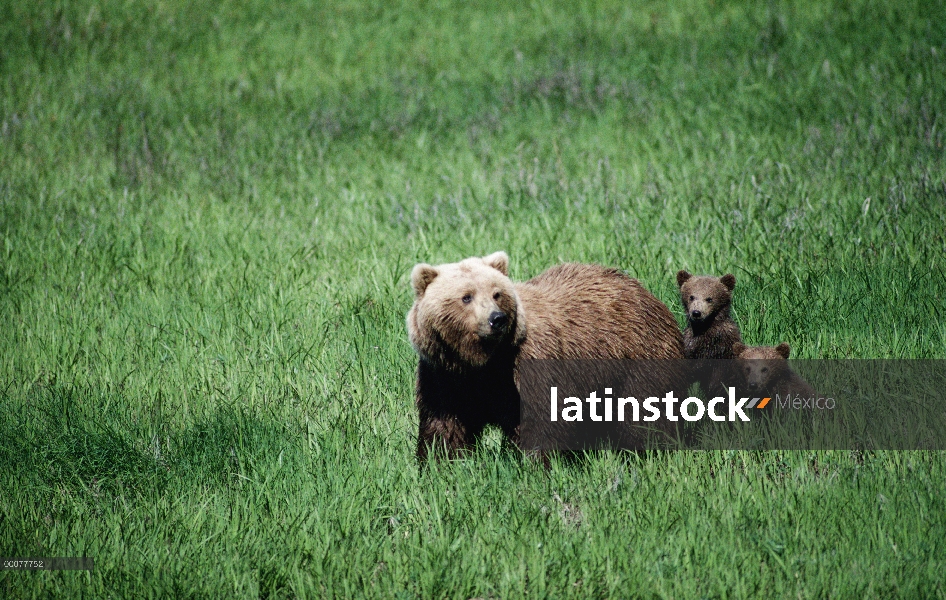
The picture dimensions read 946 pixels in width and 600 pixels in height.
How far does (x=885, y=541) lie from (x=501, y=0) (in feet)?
41.8

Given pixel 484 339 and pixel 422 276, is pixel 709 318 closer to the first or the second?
pixel 484 339

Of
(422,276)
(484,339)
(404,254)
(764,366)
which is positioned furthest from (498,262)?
(404,254)

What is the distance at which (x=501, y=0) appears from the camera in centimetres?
1507

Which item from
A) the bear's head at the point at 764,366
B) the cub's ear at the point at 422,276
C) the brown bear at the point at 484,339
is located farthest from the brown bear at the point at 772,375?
the cub's ear at the point at 422,276

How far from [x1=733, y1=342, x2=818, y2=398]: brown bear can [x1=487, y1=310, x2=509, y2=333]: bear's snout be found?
5.52ft

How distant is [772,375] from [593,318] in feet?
3.63

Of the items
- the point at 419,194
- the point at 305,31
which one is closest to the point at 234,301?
the point at 419,194

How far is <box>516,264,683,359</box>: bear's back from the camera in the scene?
5.01m

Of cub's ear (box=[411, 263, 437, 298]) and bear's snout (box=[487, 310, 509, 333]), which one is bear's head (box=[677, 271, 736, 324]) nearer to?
bear's snout (box=[487, 310, 509, 333])

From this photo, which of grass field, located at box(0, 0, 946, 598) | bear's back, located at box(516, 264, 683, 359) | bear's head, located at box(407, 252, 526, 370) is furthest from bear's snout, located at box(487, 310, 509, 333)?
grass field, located at box(0, 0, 946, 598)

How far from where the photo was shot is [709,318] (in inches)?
223

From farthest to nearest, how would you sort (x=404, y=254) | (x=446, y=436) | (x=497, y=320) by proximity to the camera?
(x=404, y=254)
(x=446, y=436)
(x=497, y=320)

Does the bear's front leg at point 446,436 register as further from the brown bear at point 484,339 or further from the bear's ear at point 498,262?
the bear's ear at point 498,262

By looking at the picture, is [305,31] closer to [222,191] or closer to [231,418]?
[222,191]
